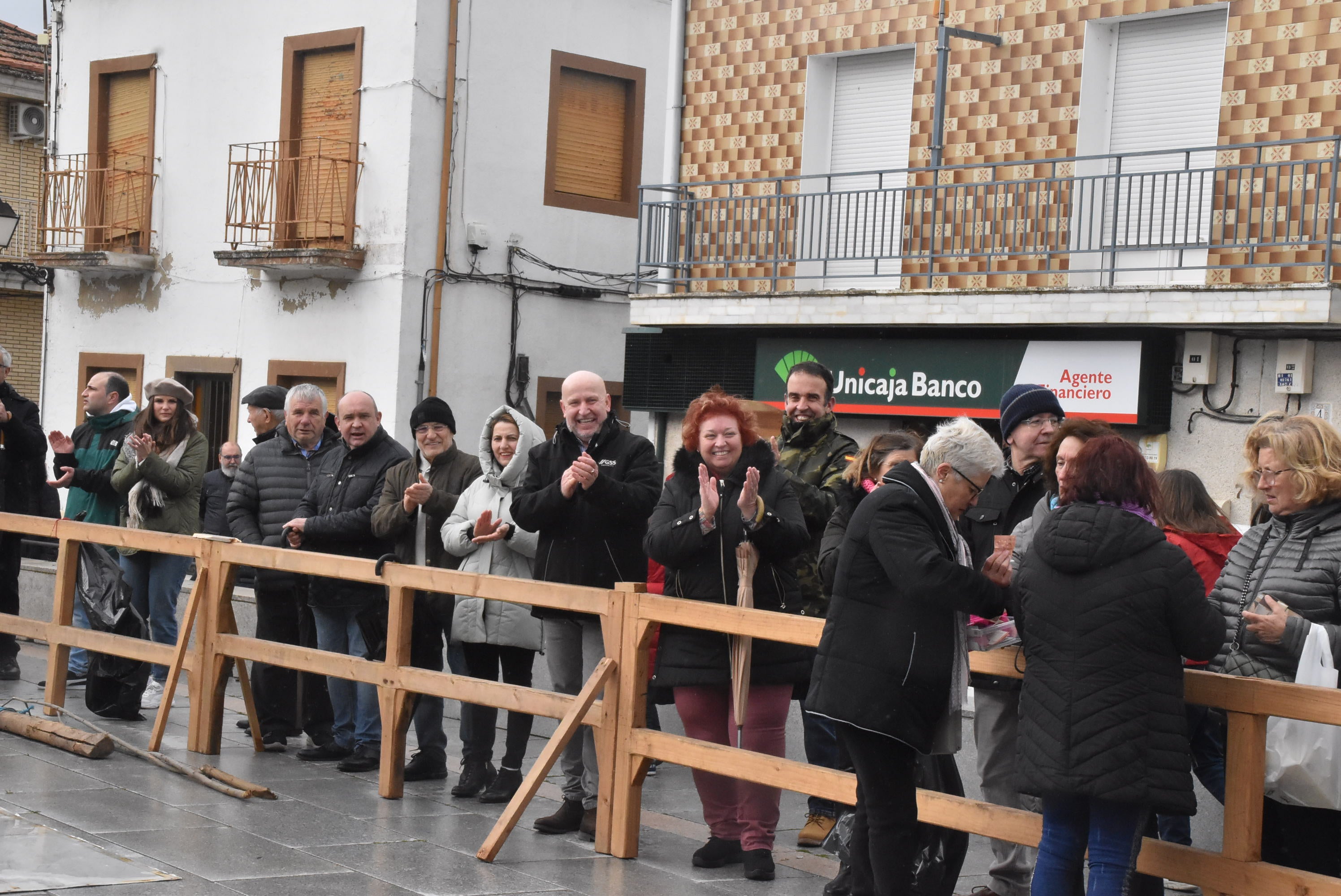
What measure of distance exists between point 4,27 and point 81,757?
24.1 meters

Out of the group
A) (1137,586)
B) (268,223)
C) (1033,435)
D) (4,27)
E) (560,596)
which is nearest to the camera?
(1137,586)

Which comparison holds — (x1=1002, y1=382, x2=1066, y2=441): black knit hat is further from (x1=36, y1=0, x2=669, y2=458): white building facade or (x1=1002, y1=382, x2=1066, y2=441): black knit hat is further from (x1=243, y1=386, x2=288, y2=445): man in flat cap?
(x1=36, y1=0, x2=669, y2=458): white building facade

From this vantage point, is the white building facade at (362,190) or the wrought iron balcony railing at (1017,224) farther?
the white building facade at (362,190)

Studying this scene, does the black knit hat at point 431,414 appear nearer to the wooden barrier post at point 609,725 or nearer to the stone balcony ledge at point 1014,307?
the wooden barrier post at point 609,725

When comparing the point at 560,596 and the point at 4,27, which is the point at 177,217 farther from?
the point at 560,596

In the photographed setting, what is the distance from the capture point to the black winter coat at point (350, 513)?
8.33 meters

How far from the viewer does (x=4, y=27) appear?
28828 mm

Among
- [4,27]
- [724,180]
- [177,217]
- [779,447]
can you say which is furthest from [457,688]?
[4,27]

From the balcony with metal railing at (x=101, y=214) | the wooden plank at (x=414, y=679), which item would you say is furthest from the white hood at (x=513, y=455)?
the balcony with metal railing at (x=101, y=214)

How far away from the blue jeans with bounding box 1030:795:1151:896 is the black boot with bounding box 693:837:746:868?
1779 millimetres

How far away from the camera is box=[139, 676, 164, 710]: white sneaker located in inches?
388

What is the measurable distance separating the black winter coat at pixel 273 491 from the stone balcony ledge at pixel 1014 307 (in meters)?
6.69

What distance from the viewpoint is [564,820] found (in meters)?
7.00

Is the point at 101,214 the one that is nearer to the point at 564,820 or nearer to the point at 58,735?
the point at 58,735
